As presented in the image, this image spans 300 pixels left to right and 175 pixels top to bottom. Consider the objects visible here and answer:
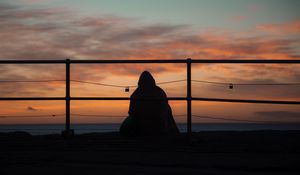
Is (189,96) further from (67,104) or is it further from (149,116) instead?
(149,116)

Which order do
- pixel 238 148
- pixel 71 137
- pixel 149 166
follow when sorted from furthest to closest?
pixel 71 137 < pixel 238 148 < pixel 149 166

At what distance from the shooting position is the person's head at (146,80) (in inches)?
347

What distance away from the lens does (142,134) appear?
8266mm

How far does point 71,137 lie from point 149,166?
2.83 m

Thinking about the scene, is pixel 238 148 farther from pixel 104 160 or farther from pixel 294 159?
pixel 104 160

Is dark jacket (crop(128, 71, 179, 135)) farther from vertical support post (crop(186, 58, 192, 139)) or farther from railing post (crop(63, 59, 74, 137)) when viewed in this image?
vertical support post (crop(186, 58, 192, 139))

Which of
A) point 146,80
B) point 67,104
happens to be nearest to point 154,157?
point 67,104

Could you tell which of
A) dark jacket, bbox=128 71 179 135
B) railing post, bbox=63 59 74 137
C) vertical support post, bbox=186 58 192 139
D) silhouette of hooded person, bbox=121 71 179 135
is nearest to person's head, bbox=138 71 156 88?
dark jacket, bbox=128 71 179 135

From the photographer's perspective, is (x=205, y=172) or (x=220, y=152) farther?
(x=220, y=152)

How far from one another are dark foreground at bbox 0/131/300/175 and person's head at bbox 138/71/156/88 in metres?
2.79

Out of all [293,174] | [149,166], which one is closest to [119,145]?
[149,166]

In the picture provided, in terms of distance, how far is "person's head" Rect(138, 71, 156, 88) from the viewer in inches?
347

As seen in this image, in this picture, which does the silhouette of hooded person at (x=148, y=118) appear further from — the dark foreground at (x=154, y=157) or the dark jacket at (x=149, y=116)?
the dark foreground at (x=154, y=157)

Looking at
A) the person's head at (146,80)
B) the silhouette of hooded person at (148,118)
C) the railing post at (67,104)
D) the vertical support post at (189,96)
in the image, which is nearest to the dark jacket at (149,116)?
the silhouette of hooded person at (148,118)
